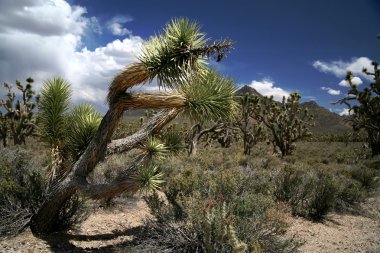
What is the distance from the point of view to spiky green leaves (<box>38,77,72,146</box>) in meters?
6.78

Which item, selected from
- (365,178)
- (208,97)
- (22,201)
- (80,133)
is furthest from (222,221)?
(365,178)

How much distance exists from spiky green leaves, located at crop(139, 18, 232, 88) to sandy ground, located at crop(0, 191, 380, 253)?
2.47 m

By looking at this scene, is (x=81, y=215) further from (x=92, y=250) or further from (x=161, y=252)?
(x=161, y=252)

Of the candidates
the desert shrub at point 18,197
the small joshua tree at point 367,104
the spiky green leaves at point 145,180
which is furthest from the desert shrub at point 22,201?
the small joshua tree at point 367,104

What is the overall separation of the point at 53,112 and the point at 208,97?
307 centimetres

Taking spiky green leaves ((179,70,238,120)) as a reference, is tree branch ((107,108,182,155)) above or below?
below

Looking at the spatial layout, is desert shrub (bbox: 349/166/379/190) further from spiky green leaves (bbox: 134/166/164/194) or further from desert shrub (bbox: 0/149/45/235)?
desert shrub (bbox: 0/149/45/235)

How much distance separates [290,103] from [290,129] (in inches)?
70.0

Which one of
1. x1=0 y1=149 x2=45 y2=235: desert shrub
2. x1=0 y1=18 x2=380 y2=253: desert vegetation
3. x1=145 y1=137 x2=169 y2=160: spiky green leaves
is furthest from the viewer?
x1=145 y1=137 x2=169 y2=160: spiky green leaves

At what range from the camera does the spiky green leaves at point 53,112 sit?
6777 millimetres

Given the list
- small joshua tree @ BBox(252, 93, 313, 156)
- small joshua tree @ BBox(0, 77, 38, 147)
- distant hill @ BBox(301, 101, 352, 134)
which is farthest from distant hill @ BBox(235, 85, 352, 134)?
small joshua tree @ BBox(0, 77, 38, 147)

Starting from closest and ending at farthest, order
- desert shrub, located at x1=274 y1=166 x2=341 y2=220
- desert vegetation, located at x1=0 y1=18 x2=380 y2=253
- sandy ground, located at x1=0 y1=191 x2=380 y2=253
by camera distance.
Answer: desert vegetation, located at x1=0 y1=18 x2=380 y2=253 → sandy ground, located at x1=0 y1=191 x2=380 y2=253 → desert shrub, located at x1=274 y1=166 x2=341 y2=220

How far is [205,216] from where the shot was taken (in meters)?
4.85

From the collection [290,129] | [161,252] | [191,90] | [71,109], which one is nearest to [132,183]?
[161,252]
